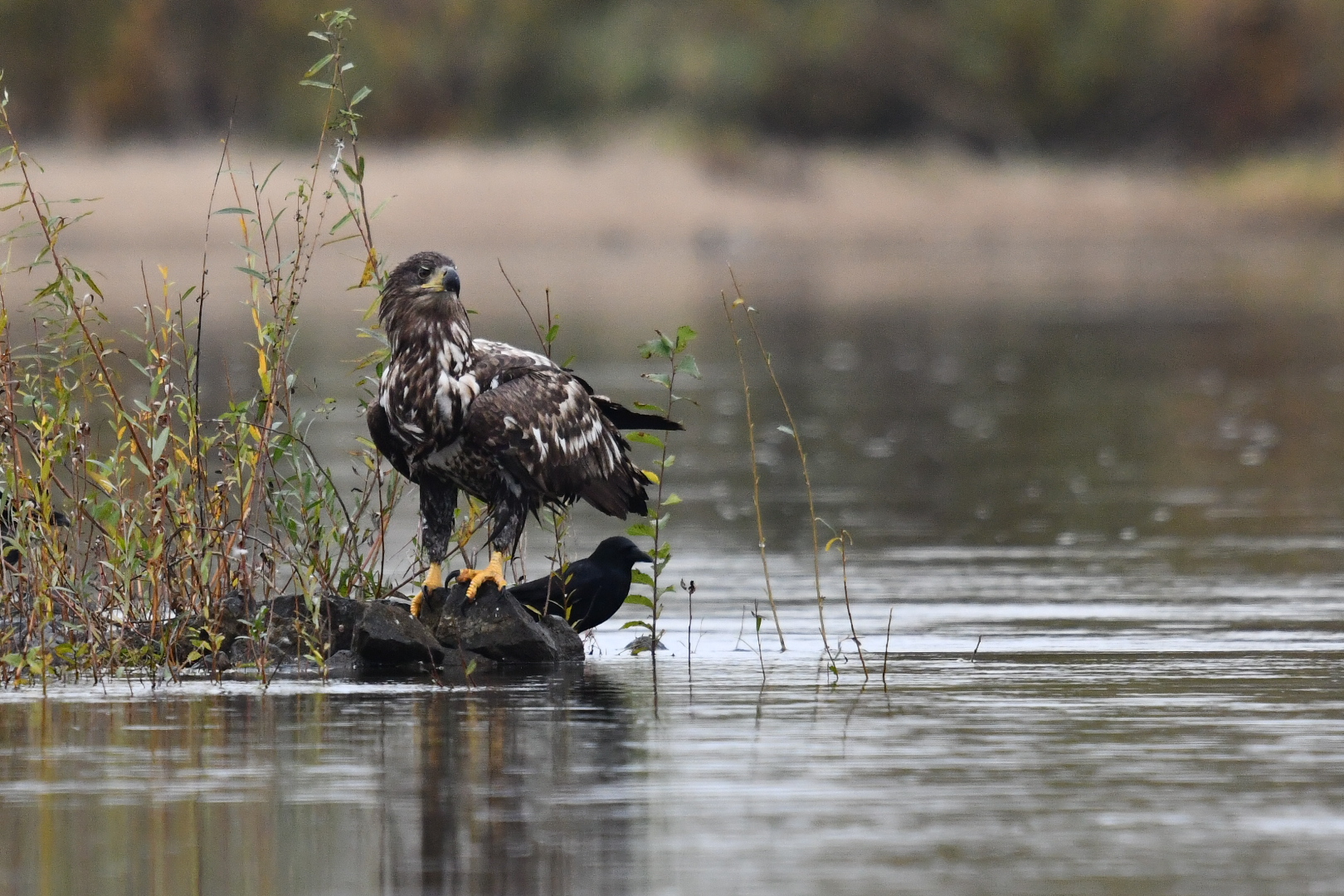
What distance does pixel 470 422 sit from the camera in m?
8.23

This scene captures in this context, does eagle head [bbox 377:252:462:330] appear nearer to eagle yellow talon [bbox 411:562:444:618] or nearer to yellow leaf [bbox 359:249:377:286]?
yellow leaf [bbox 359:249:377:286]

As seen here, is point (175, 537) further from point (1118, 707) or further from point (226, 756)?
point (1118, 707)

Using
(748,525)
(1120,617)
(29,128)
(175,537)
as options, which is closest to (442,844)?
(175,537)

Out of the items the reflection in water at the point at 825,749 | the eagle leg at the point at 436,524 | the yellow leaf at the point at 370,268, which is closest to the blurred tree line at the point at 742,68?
the reflection in water at the point at 825,749

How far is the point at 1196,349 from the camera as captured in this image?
27.6 m

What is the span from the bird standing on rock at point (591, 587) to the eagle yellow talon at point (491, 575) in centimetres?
37

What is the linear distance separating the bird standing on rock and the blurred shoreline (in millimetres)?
30439

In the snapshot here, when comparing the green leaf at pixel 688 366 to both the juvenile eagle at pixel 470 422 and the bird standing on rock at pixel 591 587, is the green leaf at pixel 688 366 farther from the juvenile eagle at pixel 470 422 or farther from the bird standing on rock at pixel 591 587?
the bird standing on rock at pixel 591 587

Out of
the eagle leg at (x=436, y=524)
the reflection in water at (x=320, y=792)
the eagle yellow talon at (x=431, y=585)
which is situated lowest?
the reflection in water at (x=320, y=792)

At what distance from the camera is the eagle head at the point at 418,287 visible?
829 centimetres

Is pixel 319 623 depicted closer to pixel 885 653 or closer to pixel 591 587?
pixel 591 587

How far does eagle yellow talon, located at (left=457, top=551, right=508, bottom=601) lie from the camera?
27.9 feet

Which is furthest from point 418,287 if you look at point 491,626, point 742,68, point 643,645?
point 742,68

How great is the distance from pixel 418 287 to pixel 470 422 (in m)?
0.49
